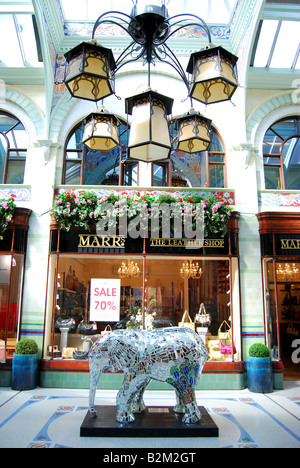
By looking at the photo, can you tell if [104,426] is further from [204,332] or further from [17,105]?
[17,105]

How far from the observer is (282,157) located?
9516 mm

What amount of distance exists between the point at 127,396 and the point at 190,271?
428 centimetres

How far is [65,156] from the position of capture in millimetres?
9406

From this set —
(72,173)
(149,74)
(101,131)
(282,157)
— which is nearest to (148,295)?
(72,173)

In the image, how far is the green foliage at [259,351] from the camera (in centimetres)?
795

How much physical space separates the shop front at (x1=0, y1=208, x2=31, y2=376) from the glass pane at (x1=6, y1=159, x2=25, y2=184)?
1.16 metres

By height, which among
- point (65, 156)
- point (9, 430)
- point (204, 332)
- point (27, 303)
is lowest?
point (9, 430)

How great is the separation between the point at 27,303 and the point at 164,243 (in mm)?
3443

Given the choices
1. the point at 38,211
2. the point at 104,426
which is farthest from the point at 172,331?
the point at 38,211

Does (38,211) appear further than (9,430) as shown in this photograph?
Result: Yes

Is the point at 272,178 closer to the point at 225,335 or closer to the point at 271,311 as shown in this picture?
the point at 271,311

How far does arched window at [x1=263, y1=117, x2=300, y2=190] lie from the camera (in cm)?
945

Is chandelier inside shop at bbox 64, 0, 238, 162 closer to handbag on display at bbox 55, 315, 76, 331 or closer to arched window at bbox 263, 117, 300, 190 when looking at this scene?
handbag on display at bbox 55, 315, 76, 331
